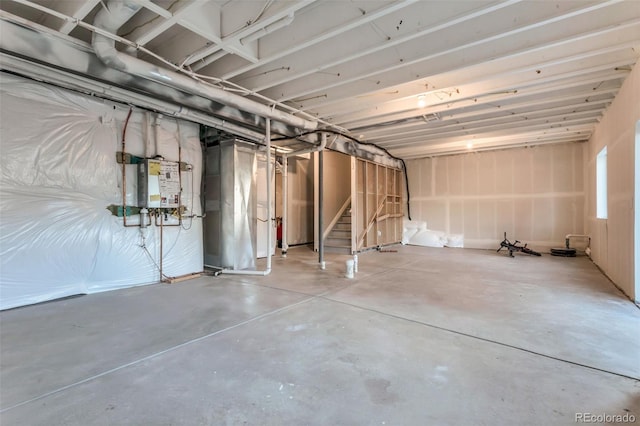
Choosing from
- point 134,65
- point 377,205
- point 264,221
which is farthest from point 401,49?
point 377,205

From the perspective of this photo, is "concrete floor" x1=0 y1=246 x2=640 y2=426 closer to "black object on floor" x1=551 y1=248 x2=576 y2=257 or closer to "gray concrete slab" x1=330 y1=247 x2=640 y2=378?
"gray concrete slab" x1=330 y1=247 x2=640 y2=378

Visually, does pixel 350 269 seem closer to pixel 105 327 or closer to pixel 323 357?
pixel 323 357

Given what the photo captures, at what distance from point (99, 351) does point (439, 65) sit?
4.26 m

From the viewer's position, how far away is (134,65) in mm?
2906

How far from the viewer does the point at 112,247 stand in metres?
3.97

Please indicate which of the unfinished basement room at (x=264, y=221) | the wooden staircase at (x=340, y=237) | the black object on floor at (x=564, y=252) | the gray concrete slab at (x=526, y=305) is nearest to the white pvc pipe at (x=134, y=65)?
the unfinished basement room at (x=264, y=221)

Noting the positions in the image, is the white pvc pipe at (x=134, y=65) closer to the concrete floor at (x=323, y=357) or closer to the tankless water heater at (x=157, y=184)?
the tankless water heater at (x=157, y=184)

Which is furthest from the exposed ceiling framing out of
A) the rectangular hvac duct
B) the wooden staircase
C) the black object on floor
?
the wooden staircase

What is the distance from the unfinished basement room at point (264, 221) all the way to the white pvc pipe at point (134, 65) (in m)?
0.02

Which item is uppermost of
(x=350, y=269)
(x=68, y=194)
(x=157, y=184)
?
(x=157, y=184)

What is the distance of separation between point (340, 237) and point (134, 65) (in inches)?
226

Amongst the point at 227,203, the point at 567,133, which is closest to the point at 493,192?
the point at 567,133

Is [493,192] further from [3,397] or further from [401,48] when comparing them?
[3,397]

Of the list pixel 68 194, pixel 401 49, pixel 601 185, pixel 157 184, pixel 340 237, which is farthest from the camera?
pixel 340 237
